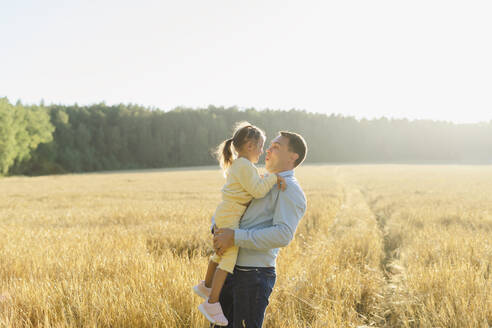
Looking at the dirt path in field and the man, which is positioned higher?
the man

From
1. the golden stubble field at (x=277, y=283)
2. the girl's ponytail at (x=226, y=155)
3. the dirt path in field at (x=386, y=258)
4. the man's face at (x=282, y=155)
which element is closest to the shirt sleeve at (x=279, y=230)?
the man's face at (x=282, y=155)

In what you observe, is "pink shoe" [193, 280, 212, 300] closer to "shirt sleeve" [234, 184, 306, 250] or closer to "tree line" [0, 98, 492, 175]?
"shirt sleeve" [234, 184, 306, 250]

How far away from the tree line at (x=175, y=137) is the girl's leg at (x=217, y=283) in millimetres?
61815

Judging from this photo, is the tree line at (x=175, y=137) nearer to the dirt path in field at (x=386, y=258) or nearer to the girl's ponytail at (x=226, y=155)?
the dirt path in field at (x=386, y=258)

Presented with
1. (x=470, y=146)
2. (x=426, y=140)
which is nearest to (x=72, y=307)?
(x=426, y=140)

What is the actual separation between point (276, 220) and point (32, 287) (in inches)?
105

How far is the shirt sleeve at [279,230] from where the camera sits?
8.04 feet

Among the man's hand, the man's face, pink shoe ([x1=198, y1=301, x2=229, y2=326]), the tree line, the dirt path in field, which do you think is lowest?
the dirt path in field

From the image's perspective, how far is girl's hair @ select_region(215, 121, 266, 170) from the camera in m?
2.77

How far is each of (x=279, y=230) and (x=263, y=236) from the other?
11cm

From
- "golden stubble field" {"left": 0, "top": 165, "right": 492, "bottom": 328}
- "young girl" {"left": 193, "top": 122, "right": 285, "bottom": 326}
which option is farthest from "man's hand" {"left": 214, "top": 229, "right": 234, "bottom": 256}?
"golden stubble field" {"left": 0, "top": 165, "right": 492, "bottom": 328}

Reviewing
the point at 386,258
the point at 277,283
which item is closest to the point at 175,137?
the point at 386,258

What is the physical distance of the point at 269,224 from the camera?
2.66 m

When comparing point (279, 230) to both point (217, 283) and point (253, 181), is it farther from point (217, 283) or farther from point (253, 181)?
point (217, 283)
